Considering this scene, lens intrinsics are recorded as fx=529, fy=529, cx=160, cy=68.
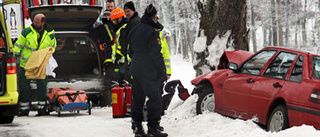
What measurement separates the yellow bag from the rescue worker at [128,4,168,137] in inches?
129

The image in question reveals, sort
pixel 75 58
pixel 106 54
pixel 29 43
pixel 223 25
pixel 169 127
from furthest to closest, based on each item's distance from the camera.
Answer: pixel 75 58 < pixel 106 54 < pixel 223 25 < pixel 29 43 < pixel 169 127

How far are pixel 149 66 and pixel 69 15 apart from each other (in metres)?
4.25

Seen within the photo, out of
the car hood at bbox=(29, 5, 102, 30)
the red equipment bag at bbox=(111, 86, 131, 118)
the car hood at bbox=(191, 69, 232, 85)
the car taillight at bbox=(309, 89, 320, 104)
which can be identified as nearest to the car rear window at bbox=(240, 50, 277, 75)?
the car hood at bbox=(191, 69, 232, 85)

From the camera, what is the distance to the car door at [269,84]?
6.75 m

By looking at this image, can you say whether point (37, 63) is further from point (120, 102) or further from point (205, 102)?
point (205, 102)

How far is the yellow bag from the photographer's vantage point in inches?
379

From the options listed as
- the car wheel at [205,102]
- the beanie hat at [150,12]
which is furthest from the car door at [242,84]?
the beanie hat at [150,12]

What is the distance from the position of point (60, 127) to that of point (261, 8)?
47153 mm

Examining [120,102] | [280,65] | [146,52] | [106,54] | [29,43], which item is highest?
[29,43]

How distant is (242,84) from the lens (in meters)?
7.51

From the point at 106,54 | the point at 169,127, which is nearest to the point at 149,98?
the point at 169,127

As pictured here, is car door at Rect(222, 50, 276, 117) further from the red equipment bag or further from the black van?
the black van

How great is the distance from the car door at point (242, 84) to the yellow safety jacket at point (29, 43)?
12.2ft

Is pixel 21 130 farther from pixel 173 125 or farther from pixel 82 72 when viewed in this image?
pixel 82 72
